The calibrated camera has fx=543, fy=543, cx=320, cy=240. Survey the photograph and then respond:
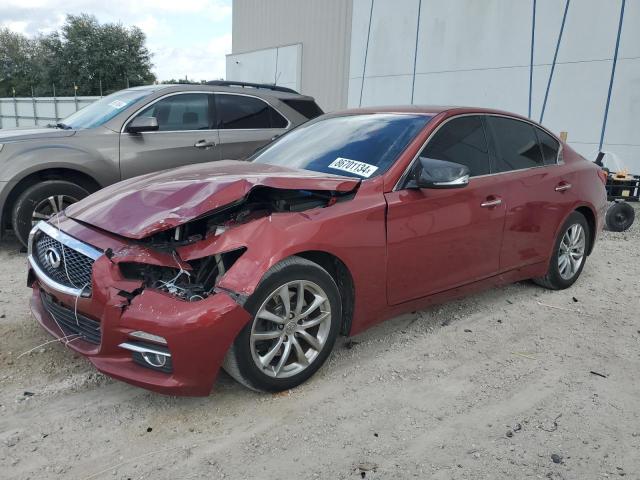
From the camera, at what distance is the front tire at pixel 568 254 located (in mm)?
4691

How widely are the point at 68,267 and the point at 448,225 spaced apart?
2.33m

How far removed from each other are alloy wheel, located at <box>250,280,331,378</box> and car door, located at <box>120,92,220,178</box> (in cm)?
361

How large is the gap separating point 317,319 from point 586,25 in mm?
9450

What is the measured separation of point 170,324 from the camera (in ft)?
8.34

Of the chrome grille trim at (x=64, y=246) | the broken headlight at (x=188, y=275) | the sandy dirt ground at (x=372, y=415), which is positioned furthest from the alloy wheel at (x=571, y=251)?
the chrome grille trim at (x=64, y=246)

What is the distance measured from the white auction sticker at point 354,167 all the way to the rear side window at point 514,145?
3.78 ft

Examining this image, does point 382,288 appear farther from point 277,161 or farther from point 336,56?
point 336,56

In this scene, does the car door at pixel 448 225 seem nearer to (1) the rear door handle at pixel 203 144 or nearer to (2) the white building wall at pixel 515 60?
(1) the rear door handle at pixel 203 144

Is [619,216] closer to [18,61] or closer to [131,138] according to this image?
[131,138]

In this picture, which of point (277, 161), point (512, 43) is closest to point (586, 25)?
point (512, 43)

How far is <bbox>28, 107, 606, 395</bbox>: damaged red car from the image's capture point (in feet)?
8.71

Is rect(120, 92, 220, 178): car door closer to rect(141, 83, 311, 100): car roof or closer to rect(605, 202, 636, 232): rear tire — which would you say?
rect(141, 83, 311, 100): car roof

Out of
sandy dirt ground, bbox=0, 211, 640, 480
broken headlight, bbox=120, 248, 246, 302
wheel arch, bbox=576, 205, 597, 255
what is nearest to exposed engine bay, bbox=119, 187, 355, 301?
broken headlight, bbox=120, 248, 246, 302

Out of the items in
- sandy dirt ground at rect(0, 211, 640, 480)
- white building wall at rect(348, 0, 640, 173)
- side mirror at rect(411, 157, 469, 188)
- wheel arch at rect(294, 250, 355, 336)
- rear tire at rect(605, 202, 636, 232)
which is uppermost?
white building wall at rect(348, 0, 640, 173)
